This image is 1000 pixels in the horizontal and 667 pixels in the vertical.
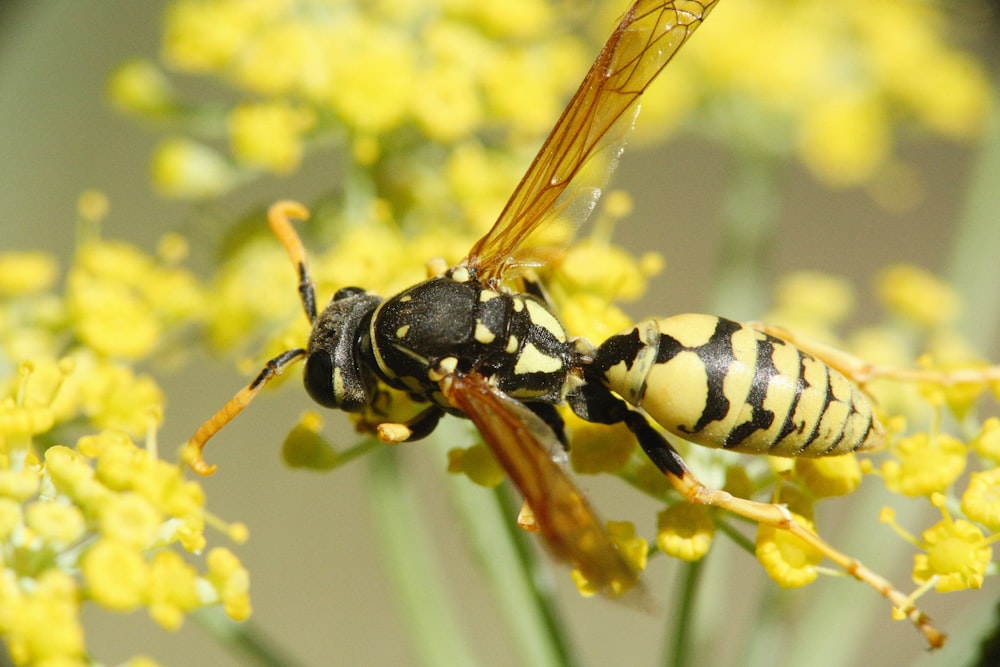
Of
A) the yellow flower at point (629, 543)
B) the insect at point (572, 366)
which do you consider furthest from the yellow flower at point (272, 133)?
the yellow flower at point (629, 543)

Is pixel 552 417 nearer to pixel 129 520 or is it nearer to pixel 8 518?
pixel 129 520

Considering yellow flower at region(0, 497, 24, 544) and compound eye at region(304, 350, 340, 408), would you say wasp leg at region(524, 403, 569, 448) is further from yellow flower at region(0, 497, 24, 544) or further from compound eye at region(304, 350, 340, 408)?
yellow flower at region(0, 497, 24, 544)

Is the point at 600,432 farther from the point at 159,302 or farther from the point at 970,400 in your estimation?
the point at 159,302

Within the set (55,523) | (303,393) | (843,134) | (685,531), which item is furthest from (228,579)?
(303,393)

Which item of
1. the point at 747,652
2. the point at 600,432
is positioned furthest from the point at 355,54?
the point at 747,652

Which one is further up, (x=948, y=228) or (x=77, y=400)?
(x=948, y=228)

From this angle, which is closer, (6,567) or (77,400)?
(6,567)
